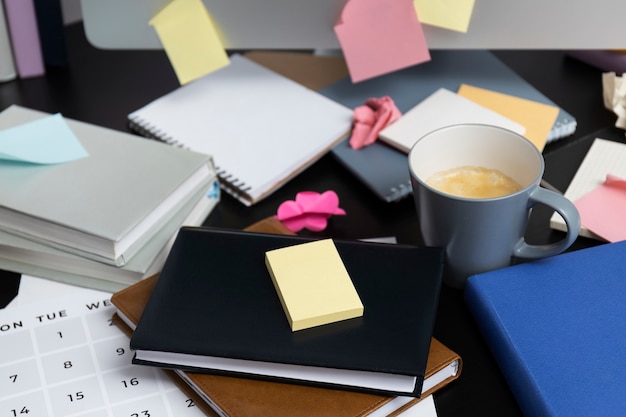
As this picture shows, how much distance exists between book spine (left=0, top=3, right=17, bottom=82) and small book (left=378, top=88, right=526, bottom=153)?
0.46 meters

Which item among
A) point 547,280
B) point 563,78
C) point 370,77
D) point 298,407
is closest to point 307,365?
point 298,407

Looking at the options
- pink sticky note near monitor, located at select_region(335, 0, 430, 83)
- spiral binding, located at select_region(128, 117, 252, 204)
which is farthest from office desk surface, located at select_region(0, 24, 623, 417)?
pink sticky note near monitor, located at select_region(335, 0, 430, 83)

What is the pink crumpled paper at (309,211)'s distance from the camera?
696 mm

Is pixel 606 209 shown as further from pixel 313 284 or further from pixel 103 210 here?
pixel 103 210

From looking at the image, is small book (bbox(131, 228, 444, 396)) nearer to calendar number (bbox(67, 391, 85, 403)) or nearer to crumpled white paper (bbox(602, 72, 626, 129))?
calendar number (bbox(67, 391, 85, 403))

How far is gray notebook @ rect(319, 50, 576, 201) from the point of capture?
2.45 ft

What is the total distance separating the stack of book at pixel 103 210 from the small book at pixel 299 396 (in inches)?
5.3

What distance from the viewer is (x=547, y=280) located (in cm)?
58

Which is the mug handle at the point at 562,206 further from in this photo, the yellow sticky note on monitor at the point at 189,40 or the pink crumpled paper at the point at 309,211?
the yellow sticky note on monitor at the point at 189,40

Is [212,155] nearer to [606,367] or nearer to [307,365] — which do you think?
[307,365]

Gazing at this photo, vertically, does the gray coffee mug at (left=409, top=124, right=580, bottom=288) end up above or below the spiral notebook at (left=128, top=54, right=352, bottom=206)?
above

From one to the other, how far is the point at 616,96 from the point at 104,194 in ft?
1.79

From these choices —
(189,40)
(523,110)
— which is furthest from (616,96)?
(189,40)

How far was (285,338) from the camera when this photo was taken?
0.53m
